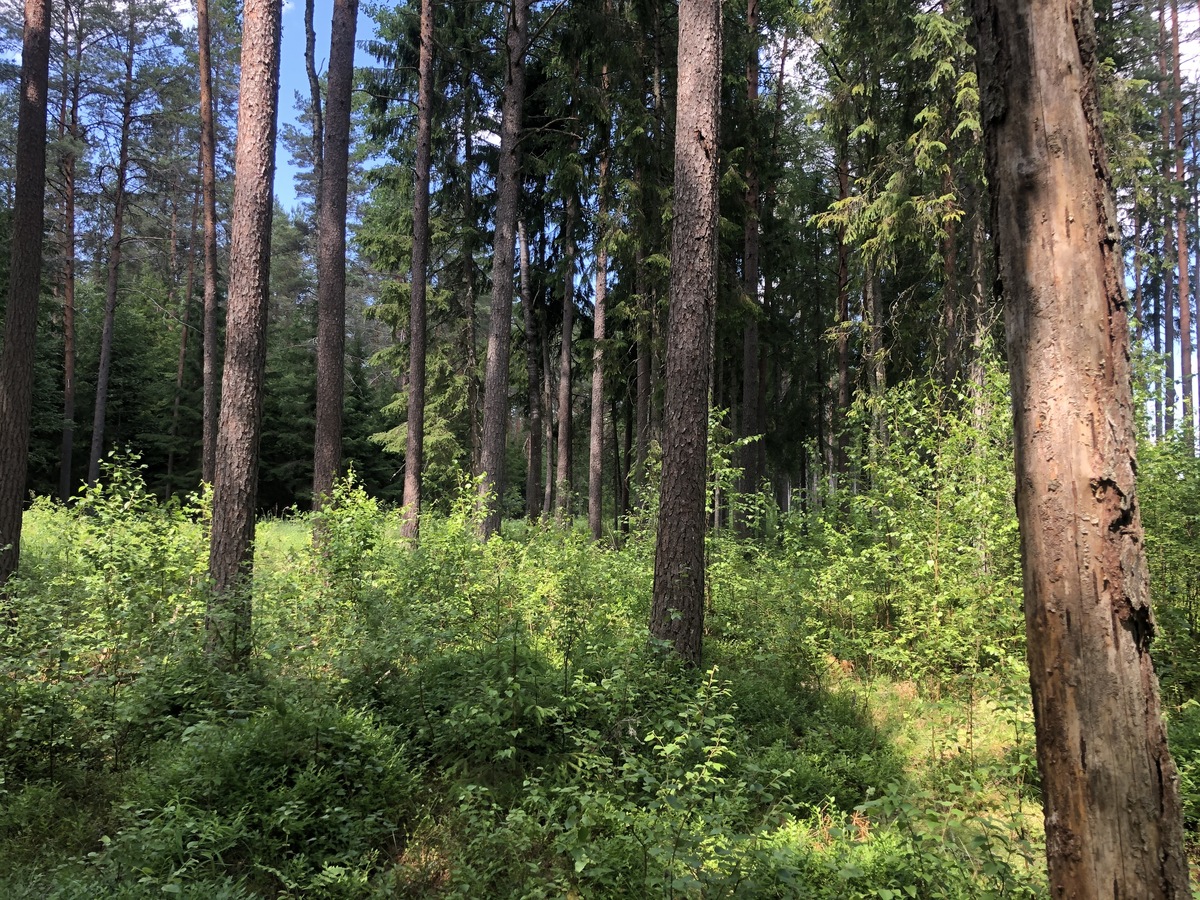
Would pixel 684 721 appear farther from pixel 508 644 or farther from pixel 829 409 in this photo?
pixel 829 409

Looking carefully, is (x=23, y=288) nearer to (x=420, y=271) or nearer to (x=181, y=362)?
(x=420, y=271)

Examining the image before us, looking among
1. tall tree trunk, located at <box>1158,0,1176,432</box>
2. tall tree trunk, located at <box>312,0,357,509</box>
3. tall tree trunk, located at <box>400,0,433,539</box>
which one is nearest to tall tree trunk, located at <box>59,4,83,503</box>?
tall tree trunk, located at <box>400,0,433,539</box>

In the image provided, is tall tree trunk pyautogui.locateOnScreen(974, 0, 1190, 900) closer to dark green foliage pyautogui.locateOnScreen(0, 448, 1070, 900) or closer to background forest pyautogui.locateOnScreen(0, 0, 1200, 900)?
background forest pyautogui.locateOnScreen(0, 0, 1200, 900)

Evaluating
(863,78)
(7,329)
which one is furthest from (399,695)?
(863,78)

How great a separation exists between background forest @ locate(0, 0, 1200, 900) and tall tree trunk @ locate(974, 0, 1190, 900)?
0.44m

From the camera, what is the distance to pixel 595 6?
12219 millimetres

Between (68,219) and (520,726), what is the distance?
Answer: 85.4 ft

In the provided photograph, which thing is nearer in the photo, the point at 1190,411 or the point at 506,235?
the point at 1190,411

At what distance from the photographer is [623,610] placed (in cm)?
706

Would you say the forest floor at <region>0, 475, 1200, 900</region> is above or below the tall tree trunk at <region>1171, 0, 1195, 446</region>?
below

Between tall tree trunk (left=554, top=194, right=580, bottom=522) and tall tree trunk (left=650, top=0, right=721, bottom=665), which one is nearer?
tall tree trunk (left=650, top=0, right=721, bottom=665)

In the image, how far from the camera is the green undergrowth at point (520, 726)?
3287 millimetres

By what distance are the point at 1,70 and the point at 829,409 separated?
27.6m

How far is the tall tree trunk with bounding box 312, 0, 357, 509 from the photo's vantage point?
31.3ft
